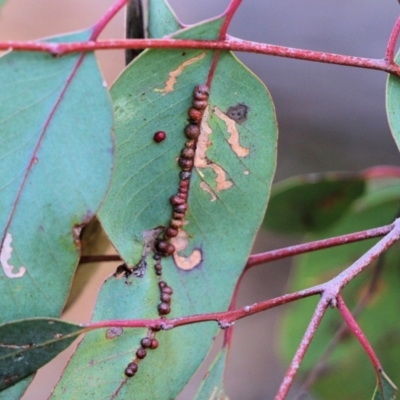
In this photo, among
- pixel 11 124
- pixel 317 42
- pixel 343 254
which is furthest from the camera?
pixel 317 42

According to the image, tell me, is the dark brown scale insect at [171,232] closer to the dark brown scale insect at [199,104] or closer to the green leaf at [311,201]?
the dark brown scale insect at [199,104]

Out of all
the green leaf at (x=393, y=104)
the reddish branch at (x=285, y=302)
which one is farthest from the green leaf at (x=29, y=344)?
the green leaf at (x=393, y=104)

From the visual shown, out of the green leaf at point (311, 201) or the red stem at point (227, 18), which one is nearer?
the red stem at point (227, 18)

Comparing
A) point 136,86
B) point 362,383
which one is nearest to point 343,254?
point 362,383

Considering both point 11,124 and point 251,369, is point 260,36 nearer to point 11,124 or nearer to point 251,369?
point 251,369

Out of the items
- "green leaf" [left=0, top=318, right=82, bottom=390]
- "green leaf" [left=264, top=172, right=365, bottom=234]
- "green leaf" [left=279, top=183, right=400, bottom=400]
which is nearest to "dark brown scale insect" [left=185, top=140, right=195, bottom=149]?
"green leaf" [left=0, top=318, right=82, bottom=390]

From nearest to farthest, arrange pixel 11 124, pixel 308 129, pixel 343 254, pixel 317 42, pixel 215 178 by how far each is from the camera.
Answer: pixel 11 124, pixel 215 178, pixel 343 254, pixel 317 42, pixel 308 129

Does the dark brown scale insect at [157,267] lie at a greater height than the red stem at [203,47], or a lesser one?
lesser
